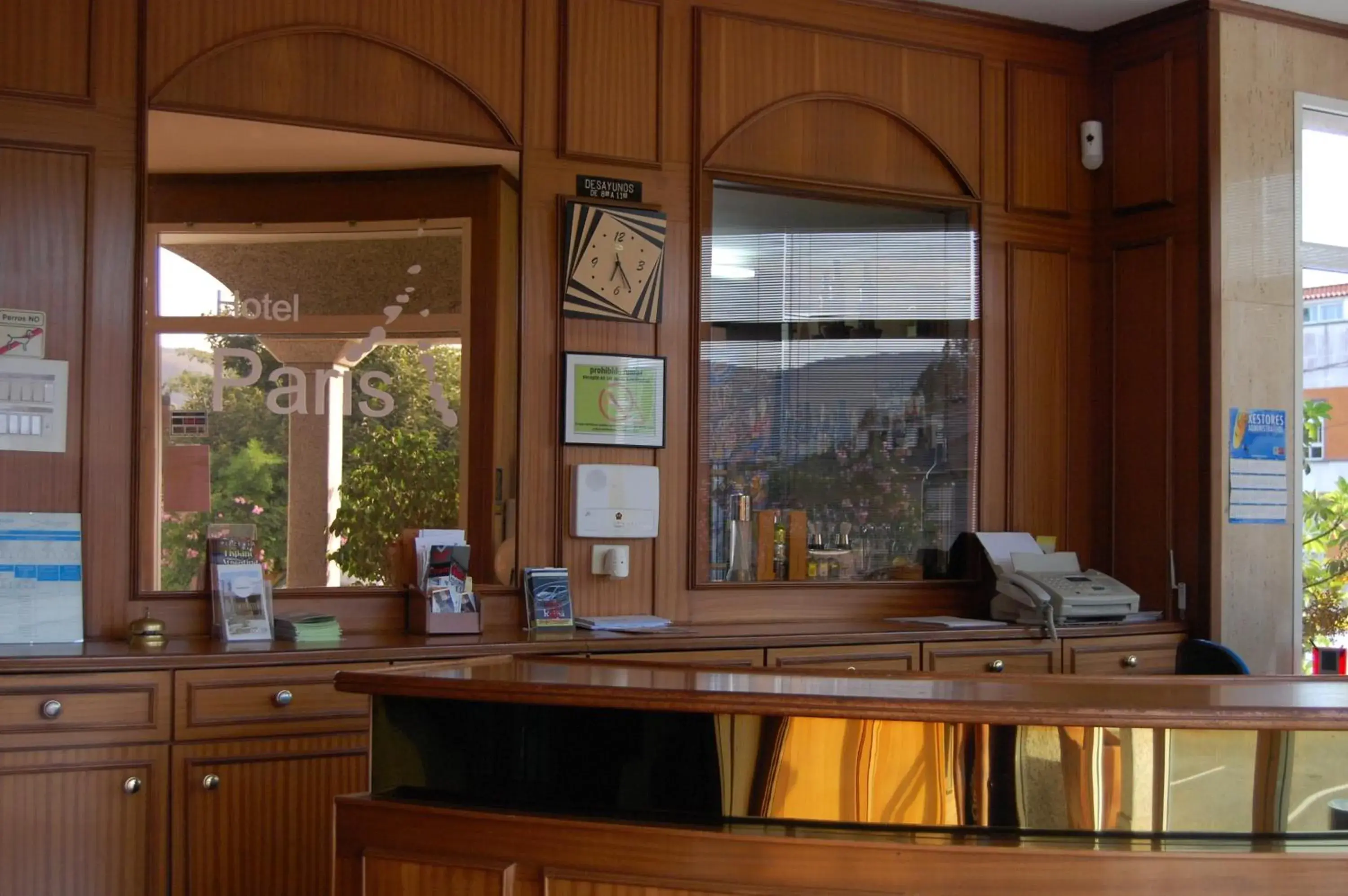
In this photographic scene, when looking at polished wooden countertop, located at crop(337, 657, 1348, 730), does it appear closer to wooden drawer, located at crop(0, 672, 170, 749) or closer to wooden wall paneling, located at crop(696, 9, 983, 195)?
wooden drawer, located at crop(0, 672, 170, 749)

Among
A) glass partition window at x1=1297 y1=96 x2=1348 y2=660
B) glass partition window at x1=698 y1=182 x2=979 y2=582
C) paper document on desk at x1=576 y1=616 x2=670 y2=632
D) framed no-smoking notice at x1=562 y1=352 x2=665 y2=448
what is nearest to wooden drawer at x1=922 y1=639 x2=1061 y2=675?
glass partition window at x1=698 y1=182 x2=979 y2=582

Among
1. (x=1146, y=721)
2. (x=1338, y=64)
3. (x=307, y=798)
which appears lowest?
(x=307, y=798)

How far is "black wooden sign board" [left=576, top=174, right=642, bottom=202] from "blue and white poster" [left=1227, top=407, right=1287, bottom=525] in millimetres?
2503

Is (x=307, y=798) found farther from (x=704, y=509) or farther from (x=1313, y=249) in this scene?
(x=1313, y=249)

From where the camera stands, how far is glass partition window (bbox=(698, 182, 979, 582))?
500 cm

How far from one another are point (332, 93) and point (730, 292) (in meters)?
1.59

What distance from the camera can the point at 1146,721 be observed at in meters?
2.18

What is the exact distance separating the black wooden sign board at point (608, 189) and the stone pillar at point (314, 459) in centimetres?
104

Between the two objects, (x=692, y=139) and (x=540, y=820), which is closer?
(x=540, y=820)

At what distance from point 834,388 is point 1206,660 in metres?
1.79

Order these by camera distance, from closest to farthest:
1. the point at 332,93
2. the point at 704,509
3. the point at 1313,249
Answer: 1. the point at 332,93
2. the point at 704,509
3. the point at 1313,249

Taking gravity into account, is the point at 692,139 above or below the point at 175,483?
above

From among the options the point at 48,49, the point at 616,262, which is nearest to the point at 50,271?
the point at 48,49

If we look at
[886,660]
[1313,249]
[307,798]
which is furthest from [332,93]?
[1313,249]
